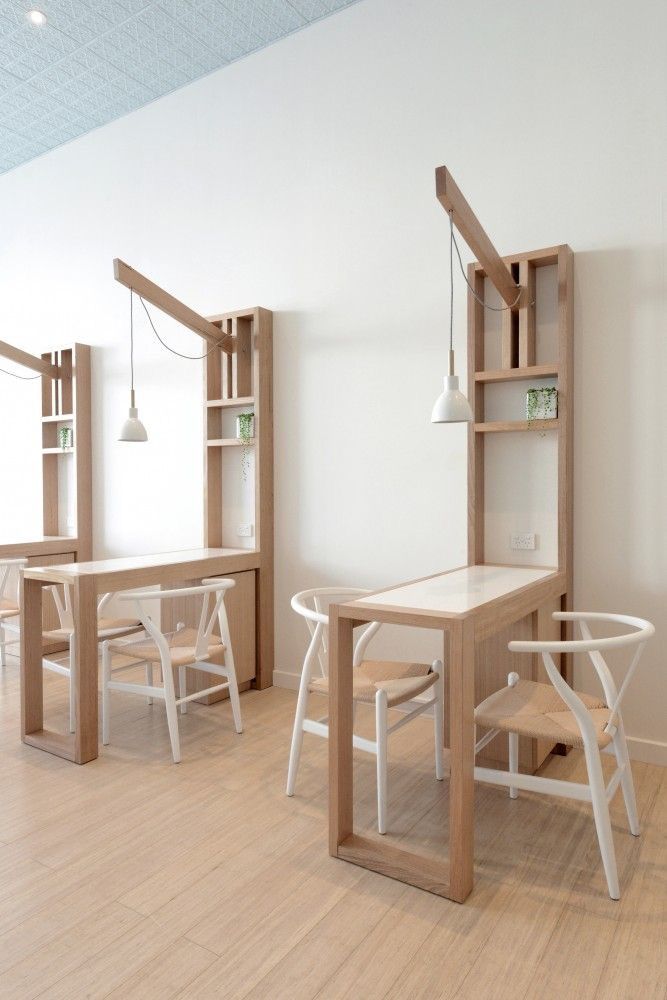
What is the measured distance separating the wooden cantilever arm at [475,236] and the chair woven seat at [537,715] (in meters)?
1.72

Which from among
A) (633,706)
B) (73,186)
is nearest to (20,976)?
(633,706)

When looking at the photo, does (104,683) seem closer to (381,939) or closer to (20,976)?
(20,976)

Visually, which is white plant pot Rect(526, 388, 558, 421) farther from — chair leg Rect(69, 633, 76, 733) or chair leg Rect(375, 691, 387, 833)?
chair leg Rect(69, 633, 76, 733)

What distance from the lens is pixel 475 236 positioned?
271 centimetres

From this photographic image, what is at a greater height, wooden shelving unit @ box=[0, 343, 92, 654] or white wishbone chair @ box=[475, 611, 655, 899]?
wooden shelving unit @ box=[0, 343, 92, 654]

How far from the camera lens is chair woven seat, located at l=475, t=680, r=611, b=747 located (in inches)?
81.6

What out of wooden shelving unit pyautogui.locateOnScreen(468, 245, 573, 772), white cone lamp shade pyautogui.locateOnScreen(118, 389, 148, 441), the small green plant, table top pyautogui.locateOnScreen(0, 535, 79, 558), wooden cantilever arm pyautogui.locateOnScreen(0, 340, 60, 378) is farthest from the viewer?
the small green plant

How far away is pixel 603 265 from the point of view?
10.1ft

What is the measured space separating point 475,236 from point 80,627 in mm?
2359

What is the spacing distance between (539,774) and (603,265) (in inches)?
88.4

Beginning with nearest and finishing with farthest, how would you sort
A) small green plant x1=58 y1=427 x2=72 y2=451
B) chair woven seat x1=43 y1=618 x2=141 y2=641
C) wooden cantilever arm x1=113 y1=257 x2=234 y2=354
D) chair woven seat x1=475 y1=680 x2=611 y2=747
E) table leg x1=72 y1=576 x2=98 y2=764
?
chair woven seat x1=475 y1=680 x2=611 y2=747
table leg x1=72 y1=576 x2=98 y2=764
chair woven seat x1=43 y1=618 x2=141 y2=641
wooden cantilever arm x1=113 y1=257 x2=234 y2=354
small green plant x1=58 y1=427 x2=72 y2=451

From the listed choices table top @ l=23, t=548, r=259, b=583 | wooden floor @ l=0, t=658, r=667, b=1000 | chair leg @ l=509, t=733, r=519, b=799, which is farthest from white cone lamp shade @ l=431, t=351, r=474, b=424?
table top @ l=23, t=548, r=259, b=583

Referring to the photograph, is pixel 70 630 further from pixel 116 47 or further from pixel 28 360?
pixel 116 47

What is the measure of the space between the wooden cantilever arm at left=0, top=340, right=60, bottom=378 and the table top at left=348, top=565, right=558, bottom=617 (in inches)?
148
